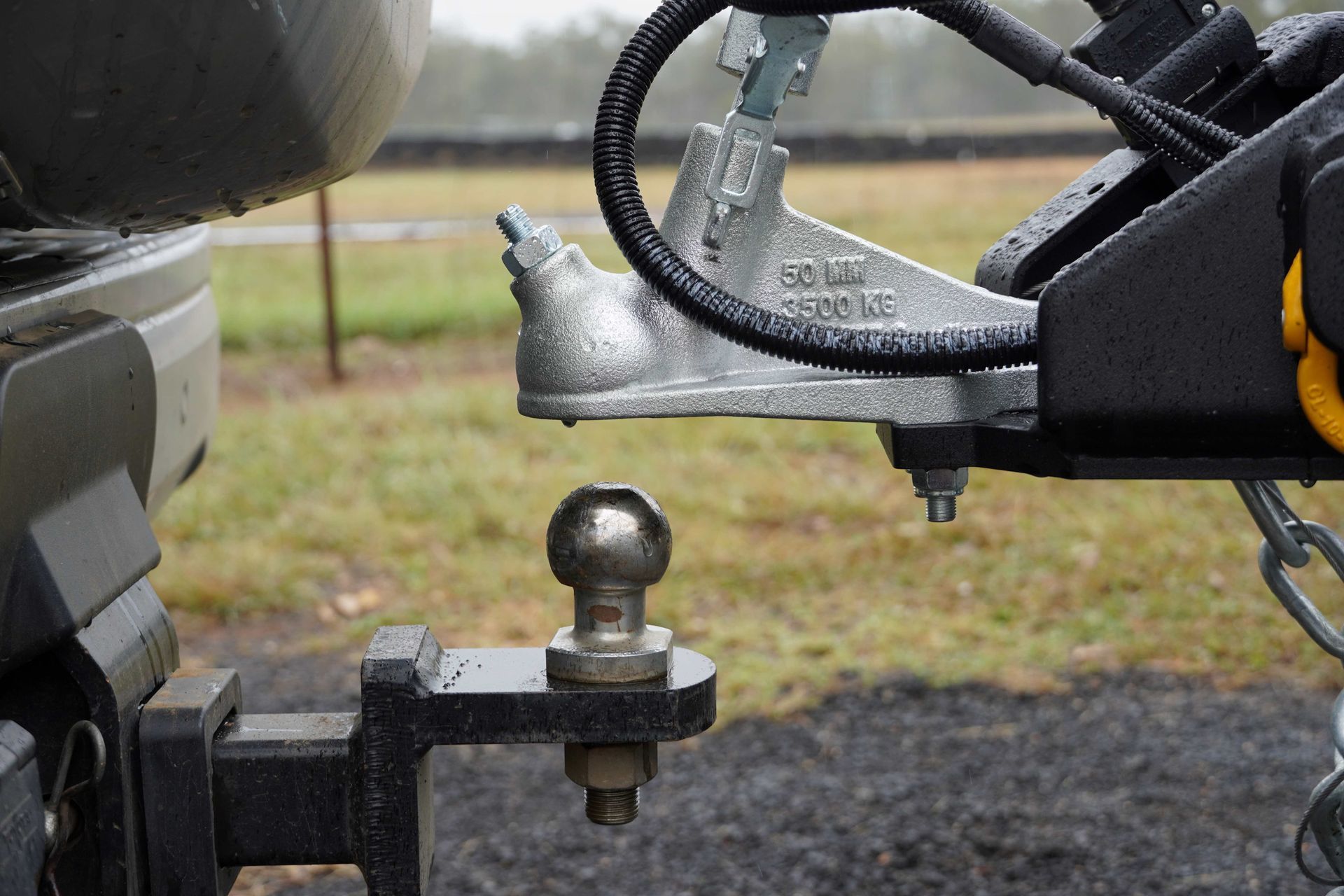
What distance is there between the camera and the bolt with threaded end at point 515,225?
111cm

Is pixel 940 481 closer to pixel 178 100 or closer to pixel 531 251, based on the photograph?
pixel 531 251

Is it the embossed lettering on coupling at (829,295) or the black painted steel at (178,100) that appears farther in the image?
the embossed lettering on coupling at (829,295)

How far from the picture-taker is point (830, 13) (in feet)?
3.38

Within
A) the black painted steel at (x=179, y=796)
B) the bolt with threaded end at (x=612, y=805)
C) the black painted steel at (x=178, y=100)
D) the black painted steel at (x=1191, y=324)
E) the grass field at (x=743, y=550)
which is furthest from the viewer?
the grass field at (x=743, y=550)

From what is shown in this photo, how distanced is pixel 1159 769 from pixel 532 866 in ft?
4.13

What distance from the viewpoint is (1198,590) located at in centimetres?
337

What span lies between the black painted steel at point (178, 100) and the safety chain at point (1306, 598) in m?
0.88

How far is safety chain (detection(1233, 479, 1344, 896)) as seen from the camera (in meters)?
1.16

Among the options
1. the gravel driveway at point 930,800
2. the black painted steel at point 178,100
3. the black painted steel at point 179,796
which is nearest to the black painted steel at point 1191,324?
the black painted steel at point 178,100

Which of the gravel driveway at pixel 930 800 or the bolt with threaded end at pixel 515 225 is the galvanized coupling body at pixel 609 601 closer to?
the bolt with threaded end at pixel 515 225

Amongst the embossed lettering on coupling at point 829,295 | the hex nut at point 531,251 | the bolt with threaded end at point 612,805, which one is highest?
A: the hex nut at point 531,251

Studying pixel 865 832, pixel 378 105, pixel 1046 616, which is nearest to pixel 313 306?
pixel 1046 616

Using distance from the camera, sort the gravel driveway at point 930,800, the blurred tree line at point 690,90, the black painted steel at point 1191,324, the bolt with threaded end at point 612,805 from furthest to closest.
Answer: the blurred tree line at point 690,90
the gravel driveway at point 930,800
the bolt with threaded end at point 612,805
the black painted steel at point 1191,324

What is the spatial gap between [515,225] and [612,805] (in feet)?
1.76
